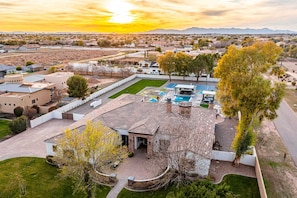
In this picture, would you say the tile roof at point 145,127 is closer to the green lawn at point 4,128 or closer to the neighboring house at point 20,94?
the green lawn at point 4,128

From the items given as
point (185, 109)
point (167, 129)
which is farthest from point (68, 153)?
point (185, 109)

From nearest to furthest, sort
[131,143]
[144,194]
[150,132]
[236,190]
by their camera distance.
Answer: [144,194] < [236,190] < [150,132] < [131,143]

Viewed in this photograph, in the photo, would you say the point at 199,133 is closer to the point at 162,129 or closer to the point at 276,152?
the point at 162,129

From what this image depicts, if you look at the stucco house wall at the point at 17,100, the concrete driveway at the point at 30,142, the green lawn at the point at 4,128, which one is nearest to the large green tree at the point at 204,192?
the concrete driveway at the point at 30,142

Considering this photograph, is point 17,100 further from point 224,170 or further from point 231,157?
point 231,157

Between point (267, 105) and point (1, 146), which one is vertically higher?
point (267, 105)

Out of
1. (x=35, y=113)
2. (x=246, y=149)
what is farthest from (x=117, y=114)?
(x=35, y=113)
